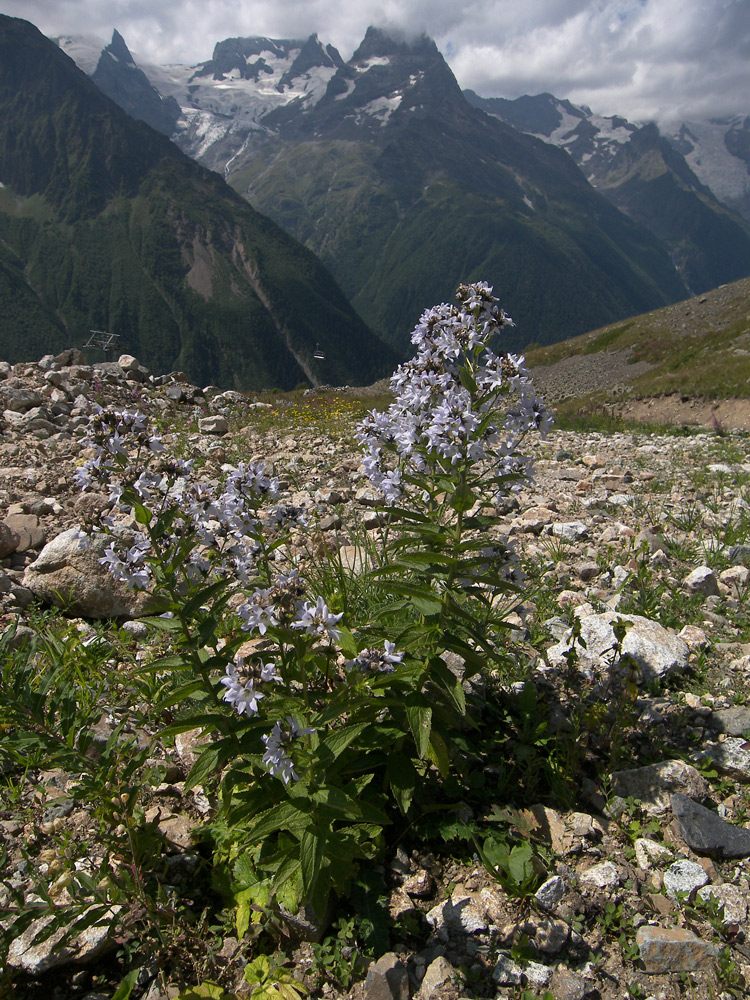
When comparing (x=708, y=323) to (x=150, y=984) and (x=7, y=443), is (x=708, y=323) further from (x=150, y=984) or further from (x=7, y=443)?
(x=150, y=984)

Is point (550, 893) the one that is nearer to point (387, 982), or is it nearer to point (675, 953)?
point (675, 953)

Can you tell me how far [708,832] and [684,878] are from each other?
0.39 m

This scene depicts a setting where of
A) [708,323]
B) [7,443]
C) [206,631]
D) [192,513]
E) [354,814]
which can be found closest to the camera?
[354,814]

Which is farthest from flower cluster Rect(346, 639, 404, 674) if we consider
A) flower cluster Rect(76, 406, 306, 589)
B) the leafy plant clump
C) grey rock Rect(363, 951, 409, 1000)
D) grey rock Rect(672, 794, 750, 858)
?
grey rock Rect(672, 794, 750, 858)

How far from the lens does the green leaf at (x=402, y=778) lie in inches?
143

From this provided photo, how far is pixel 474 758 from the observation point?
457cm

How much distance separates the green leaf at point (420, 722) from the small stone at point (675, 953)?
171 centimetres

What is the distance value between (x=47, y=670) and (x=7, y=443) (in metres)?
8.86

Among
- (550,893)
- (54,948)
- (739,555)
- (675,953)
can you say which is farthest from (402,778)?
(739,555)

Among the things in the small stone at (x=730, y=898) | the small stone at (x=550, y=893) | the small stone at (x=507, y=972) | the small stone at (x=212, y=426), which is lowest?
the small stone at (x=730, y=898)

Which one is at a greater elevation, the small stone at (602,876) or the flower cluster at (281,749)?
the flower cluster at (281,749)

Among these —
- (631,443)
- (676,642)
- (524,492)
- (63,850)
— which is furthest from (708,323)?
(63,850)

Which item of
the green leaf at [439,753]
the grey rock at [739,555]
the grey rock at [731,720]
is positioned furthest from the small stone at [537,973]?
the grey rock at [739,555]

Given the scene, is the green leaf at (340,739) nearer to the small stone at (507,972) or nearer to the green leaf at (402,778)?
the green leaf at (402,778)
